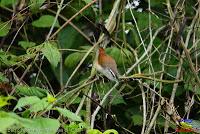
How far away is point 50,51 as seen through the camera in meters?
2.20

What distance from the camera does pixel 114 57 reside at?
2.75 meters

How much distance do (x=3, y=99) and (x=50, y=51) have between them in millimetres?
747

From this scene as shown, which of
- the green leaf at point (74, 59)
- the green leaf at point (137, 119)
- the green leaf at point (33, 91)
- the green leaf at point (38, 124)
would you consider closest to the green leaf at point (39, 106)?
the green leaf at point (38, 124)

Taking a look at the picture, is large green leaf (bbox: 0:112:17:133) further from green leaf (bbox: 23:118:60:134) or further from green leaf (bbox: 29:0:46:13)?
green leaf (bbox: 29:0:46:13)

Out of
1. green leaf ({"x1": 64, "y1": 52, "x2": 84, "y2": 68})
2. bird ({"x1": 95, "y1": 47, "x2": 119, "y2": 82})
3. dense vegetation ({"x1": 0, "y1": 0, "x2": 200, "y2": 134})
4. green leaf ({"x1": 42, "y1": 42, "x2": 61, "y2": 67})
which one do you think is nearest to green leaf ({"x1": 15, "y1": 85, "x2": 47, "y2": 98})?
dense vegetation ({"x1": 0, "y1": 0, "x2": 200, "y2": 134})

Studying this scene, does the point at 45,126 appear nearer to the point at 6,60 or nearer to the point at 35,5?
the point at 6,60

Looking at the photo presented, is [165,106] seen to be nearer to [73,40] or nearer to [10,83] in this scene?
[10,83]

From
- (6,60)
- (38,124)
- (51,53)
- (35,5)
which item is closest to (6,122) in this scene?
(38,124)

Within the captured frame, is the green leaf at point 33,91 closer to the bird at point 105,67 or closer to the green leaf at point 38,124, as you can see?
the green leaf at point 38,124

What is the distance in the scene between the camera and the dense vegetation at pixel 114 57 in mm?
2324

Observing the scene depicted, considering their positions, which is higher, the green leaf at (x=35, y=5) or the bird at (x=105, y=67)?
the green leaf at (x=35, y=5)

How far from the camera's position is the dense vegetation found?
232cm

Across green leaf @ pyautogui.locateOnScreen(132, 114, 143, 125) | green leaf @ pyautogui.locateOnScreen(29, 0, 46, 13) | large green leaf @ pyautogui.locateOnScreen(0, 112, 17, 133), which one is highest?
green leaf @ pyautogui.locateOnScreen(29, 0, 46, 13)

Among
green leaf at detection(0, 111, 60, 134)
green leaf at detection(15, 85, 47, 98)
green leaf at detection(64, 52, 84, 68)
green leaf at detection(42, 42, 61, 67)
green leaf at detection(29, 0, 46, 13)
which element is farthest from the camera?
green leaf at detection(64, 52, 84, 68)
